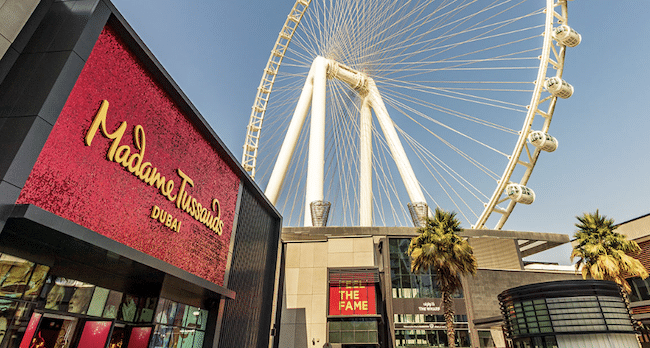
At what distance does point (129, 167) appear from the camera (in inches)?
423

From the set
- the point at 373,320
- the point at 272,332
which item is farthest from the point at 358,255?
the point at 272,332

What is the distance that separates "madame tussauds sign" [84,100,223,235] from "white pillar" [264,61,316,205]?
847 inches

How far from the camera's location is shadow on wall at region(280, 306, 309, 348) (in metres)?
30.2

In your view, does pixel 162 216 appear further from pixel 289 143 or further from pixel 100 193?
pixel 289 143

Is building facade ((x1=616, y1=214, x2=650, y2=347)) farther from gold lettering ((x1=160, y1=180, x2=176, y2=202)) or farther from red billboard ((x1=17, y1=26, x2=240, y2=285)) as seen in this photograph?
gold lettering ((x1=160, y1=180, x2=176, y2=202))

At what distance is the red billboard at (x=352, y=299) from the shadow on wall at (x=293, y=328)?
3216 millimetres

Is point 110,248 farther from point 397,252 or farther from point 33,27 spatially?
point 397,252

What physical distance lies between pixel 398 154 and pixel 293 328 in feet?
71.2

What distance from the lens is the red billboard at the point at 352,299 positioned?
97.1ft

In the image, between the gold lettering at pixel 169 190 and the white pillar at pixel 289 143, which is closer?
the gold lettering at pixel 169 190

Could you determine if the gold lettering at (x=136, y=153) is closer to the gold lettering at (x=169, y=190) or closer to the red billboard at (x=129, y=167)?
the red billboard at (x=129, y=167)

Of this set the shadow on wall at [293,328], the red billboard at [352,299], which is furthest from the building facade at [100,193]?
the shadow on wall at [293,328]

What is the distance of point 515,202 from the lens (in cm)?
4159

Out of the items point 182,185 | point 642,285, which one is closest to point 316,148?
point 182,185
